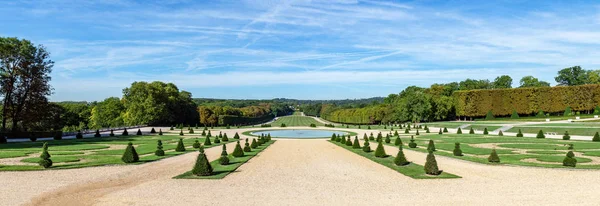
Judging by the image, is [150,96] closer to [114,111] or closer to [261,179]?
[114,111]

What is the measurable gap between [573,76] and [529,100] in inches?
1928

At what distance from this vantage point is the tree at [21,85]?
4584 cm

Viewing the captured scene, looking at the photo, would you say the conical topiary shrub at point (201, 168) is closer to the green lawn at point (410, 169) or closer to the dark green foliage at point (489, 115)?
the green lawn at point (410, 169)

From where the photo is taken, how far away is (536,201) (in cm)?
1294

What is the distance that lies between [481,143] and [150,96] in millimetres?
55109

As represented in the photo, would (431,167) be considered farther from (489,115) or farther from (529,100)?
(529,100)

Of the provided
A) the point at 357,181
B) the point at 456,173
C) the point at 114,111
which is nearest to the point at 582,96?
the point at 456,173

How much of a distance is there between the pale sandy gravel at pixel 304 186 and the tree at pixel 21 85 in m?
33.8

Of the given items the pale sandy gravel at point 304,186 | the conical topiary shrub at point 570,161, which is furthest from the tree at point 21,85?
the conical topiary shrub at point 570,161

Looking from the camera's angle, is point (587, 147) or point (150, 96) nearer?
point (587, 147)

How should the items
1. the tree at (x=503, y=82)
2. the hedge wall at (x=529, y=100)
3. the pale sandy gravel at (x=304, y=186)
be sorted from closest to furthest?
1. the pale sandy gravel at (x=304, y=186)
2. the hedge wall at (x=529, y=100)
3. the tree at (x=503, y=82)

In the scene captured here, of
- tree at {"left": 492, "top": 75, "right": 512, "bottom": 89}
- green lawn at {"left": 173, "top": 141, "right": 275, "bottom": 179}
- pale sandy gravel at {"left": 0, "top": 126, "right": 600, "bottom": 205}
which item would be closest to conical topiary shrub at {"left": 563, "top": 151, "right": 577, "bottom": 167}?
pale sandy gravel at {"left": 0, "top": 126, "right": 600, "bottom": 205}

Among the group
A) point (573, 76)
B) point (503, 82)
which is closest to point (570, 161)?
point (503, 82)

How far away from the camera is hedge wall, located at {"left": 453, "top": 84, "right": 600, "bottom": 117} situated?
7131cm
